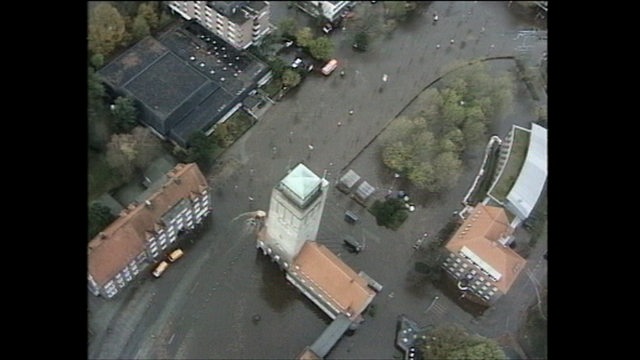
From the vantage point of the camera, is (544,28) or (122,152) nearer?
(122,152)

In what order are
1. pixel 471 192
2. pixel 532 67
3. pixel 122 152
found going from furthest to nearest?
pixel 532 67, pixel 471 192, pixel 122 152

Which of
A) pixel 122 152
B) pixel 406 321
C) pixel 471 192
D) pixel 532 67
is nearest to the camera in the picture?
pixel 406 321

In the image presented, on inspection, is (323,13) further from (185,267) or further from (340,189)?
(185,267)

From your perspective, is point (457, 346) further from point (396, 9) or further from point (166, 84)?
point (396, 9)

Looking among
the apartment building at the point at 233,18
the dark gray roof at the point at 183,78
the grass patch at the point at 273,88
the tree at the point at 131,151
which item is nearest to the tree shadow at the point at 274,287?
the tree at the point at 131,151

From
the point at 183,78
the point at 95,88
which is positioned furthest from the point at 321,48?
the point at 95,88

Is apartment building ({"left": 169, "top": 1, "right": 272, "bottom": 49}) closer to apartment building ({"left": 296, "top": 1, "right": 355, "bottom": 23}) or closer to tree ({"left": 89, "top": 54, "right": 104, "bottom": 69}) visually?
apartment building ({"left": 296, "top": 1, "right": 355, "bottom": 23})

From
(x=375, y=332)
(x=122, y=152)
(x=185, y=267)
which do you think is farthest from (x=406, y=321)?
(x=122, y=152)

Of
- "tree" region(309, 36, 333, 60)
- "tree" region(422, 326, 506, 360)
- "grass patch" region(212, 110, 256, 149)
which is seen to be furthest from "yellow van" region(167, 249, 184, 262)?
"tree" region(309, 36, 333, 60)
